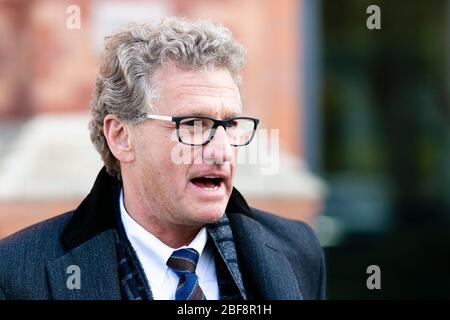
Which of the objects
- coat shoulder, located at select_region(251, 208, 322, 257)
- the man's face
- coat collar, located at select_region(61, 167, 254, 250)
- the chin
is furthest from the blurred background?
the chin

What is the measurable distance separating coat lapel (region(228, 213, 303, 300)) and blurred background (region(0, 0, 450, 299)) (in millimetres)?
2311

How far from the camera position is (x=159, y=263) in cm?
252

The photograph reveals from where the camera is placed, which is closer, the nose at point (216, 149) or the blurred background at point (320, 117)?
the nose at point (216, 149)

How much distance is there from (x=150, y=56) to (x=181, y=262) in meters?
0.55

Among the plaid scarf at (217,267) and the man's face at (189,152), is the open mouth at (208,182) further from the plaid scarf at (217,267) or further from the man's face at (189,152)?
the plaid scarf at (217,267)

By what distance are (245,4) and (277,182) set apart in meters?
1.28

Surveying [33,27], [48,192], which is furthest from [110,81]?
[33,27]

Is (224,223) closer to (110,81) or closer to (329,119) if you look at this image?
(110,81)

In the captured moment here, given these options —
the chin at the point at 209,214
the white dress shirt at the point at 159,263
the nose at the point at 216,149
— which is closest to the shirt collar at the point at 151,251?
the white dress shirt at the point at 159,263

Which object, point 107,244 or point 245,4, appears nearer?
point 107,244

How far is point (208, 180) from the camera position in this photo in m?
2.45

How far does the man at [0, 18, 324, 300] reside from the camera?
7.91 feet

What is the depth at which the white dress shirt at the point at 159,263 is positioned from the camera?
8.20 feet

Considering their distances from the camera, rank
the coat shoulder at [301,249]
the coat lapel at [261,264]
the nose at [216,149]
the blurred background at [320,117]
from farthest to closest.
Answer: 1. the blurred background at [320,117]
2. the coat shoulder at [301,249]
3. the coat lapel at [261,264]
4. the nose at [216,149]
